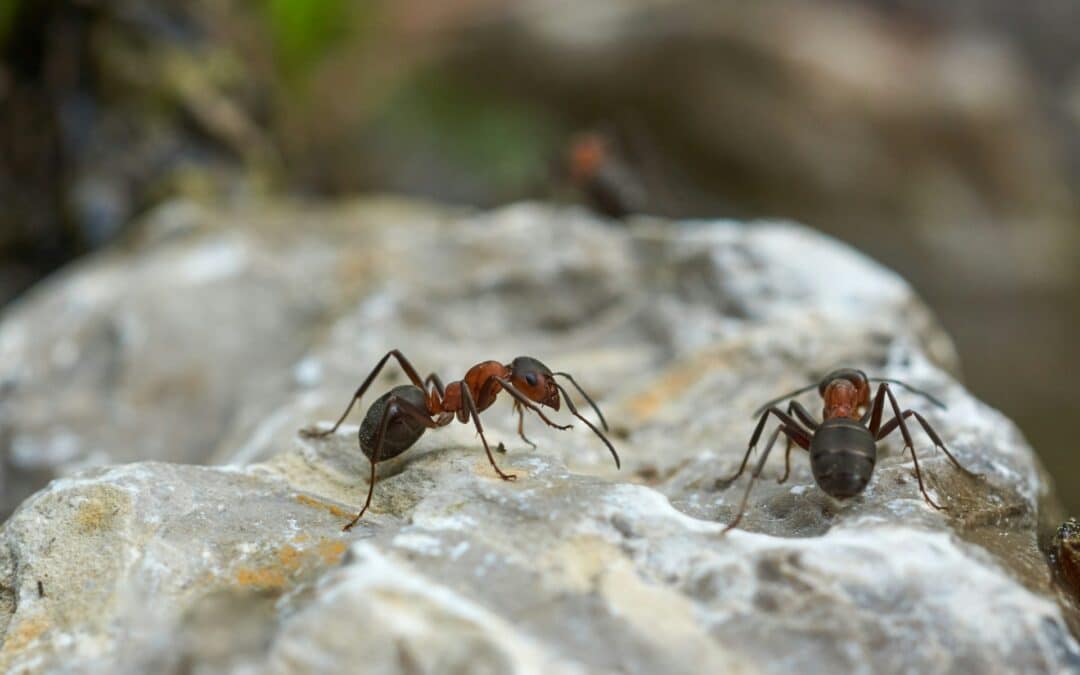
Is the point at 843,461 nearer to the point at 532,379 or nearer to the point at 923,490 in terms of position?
the point at 923,490

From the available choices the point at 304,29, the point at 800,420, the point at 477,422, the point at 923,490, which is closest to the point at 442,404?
the point at 477,422

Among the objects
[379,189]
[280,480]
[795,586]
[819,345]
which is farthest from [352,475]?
[379,189]

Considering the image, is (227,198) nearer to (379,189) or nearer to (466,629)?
(379,189)

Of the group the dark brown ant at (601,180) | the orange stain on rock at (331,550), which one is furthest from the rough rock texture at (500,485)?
the dark brown ant at (601,180)

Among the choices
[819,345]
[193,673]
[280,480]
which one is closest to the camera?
[193,673]

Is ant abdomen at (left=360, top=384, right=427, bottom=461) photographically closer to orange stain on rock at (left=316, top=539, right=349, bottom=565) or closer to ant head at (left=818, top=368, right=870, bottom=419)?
orange stain on rock at (left=316, top=539, right=349, bottom=565)

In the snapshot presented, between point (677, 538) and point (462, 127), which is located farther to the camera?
point (462, 127)

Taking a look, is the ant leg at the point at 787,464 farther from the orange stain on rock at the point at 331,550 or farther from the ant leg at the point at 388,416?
the orange stain on rock at the point at 331,550

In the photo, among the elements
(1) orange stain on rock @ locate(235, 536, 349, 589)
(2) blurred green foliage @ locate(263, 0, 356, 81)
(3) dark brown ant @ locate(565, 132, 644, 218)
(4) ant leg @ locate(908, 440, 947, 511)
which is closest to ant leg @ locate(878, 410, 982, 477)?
(4) ant leg @ locate(908, 440, 947, 511)
